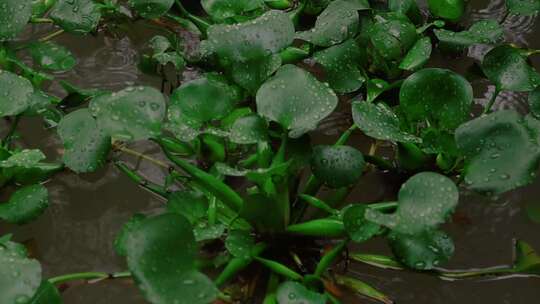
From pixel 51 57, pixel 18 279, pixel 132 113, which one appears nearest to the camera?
pixel 18 279

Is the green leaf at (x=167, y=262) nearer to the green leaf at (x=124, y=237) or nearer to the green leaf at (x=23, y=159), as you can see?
the green leaf at (x=124, y=237)

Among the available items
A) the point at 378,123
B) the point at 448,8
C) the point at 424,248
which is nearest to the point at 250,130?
the point at 378,123

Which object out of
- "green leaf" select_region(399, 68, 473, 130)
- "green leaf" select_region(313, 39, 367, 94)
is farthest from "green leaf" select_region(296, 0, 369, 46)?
"green leaf" select_region(399, 68, 473, 130)

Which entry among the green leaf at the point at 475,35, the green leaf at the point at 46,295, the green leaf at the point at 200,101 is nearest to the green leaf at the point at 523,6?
the green leaf at the point at 475,35

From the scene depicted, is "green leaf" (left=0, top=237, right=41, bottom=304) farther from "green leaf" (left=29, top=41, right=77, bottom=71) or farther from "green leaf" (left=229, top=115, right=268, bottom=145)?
"green leaf" (left=29, top=41, right=77, bottom=71)

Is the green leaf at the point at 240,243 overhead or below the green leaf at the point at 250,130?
below

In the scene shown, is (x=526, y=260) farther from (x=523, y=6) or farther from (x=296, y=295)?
(x=523, y=6)
